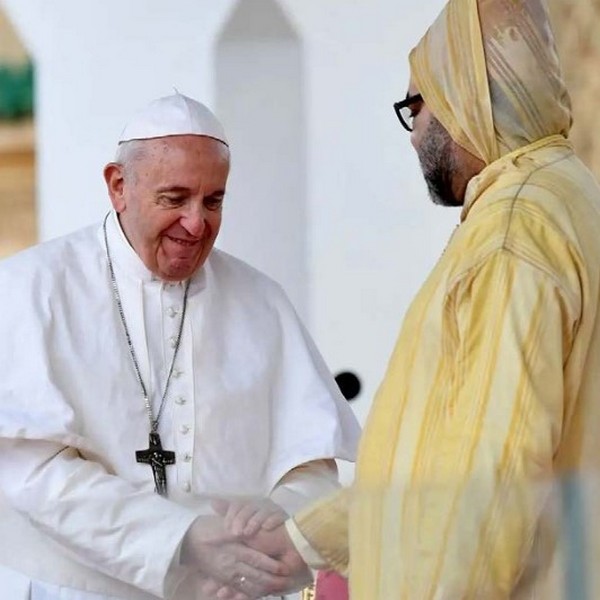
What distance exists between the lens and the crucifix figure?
16.8 feet

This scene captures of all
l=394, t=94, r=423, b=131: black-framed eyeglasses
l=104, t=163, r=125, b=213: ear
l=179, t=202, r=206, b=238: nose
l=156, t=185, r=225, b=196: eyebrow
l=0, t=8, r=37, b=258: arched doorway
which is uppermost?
l=0, t=8, r=37, b=258: arched doorway

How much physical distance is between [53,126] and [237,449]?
318 centimetres

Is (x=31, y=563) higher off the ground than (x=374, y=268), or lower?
lower

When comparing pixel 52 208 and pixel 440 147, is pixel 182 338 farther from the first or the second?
pixel 52 208

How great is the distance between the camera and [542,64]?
4141 mm

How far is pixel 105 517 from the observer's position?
4.94m

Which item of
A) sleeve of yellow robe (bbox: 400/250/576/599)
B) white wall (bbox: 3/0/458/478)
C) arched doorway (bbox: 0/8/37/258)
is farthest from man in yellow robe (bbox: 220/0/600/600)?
arched doorway (bbox: 0/8/37/258)

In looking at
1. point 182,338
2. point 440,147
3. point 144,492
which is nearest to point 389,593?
point 440,147

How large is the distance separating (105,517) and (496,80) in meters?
1.48

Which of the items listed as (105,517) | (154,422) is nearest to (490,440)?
(105,517)

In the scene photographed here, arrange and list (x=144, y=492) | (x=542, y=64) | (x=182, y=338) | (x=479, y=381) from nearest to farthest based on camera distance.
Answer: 1. (x=479, y=381)
2. (x=542, y=64)
3. (x=144, y=492)
4. (x=182, y=338)

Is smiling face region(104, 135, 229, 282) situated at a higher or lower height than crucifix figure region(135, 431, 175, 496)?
higher

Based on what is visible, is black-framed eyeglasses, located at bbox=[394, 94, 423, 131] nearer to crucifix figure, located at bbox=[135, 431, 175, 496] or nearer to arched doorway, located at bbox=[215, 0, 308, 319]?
crucifix figure, located at bbox=[135, 431, 175, 496]

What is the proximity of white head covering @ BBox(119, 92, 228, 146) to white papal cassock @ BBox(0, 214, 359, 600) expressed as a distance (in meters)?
0.25
